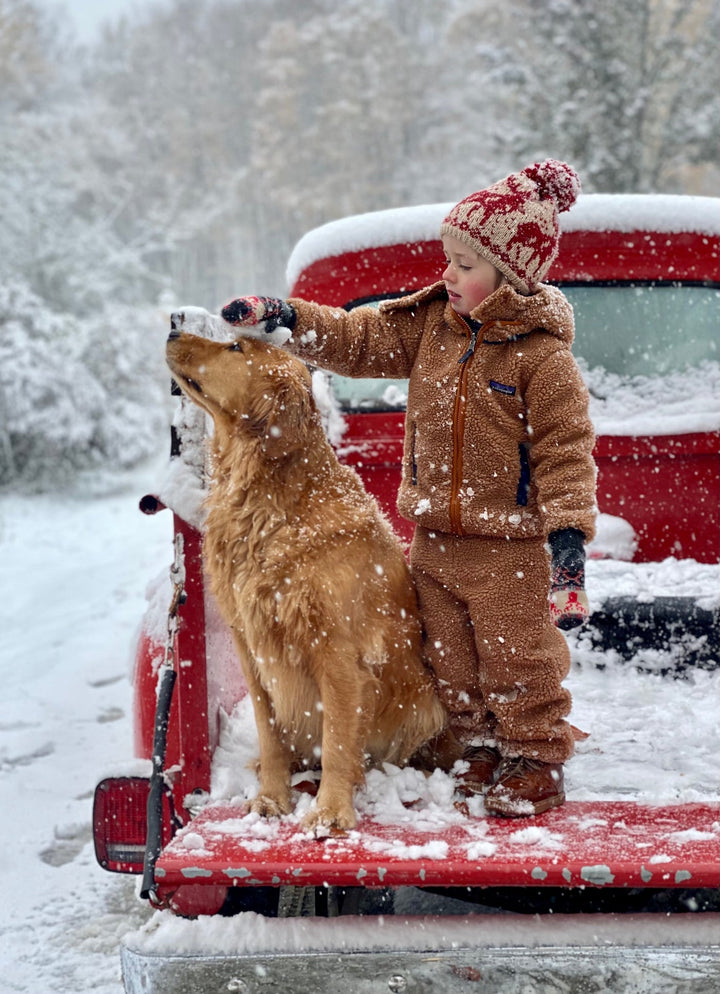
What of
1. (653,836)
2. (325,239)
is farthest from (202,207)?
(653,836)

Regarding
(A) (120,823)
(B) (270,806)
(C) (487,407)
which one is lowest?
(A) (120,823)

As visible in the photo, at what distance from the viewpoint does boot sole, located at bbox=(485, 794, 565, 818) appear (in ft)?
6.62

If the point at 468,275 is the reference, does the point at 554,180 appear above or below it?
above

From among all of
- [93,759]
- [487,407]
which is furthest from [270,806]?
[93,759]

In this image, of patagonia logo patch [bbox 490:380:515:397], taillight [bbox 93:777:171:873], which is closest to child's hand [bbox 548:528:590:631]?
patagonia logo patch [bbox 490:380:515:397]

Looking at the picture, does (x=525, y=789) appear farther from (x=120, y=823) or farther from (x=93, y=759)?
(x=93, y=759)

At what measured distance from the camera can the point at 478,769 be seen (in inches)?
89.3

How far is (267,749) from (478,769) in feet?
1.79

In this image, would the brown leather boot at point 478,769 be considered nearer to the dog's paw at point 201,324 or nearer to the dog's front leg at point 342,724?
the dog's front leg at point 342,724

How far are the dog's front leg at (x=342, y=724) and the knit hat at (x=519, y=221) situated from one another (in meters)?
1.00

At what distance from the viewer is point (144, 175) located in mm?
35469

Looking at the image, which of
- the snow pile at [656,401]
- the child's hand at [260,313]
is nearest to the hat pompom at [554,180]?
the child's hand at [260,313]

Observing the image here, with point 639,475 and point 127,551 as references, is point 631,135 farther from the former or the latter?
point 639,475

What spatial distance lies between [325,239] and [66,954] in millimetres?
2742
